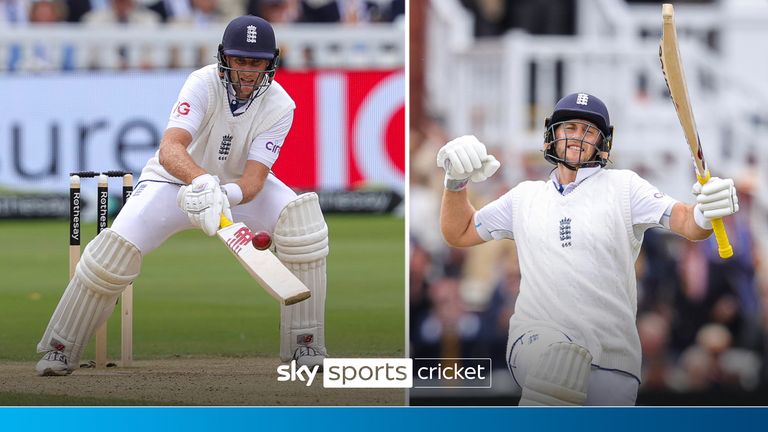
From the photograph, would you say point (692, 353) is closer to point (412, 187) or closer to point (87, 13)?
point (412, 187)

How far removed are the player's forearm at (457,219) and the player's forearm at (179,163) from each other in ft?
3.00

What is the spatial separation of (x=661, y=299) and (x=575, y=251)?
571 millimetres

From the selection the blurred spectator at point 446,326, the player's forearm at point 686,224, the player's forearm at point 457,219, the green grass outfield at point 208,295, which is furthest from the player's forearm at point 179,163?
the player's forearm at point 686,224

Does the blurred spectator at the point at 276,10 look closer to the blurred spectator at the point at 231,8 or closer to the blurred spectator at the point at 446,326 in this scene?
the blurred spectator at the point at 231,8

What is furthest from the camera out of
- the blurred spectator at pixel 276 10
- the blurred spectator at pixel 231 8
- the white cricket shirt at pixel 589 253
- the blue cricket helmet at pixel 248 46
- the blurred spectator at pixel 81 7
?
the blurred spectator at pixel 81 7

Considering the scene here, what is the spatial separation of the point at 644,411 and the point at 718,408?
1.07 feet

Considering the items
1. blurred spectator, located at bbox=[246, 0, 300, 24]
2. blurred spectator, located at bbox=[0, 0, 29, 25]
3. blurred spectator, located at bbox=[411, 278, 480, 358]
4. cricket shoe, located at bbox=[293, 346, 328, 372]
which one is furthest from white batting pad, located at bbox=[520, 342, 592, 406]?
blurred spectator, located at bbox=[0, 0, 29, 25]

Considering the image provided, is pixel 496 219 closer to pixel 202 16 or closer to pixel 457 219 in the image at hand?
pixel 457 219

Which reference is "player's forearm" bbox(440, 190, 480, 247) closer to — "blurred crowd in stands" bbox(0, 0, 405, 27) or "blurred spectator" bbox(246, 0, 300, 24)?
"blurred crowd in stands" bbox(0, 0, 405, 27)

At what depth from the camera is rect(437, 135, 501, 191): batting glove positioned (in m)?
5.60

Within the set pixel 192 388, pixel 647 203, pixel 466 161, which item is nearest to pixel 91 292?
pixel 192 388

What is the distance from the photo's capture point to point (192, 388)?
609 centimetres

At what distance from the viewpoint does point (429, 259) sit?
620 centimetres

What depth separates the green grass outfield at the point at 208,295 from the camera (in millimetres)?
6273
